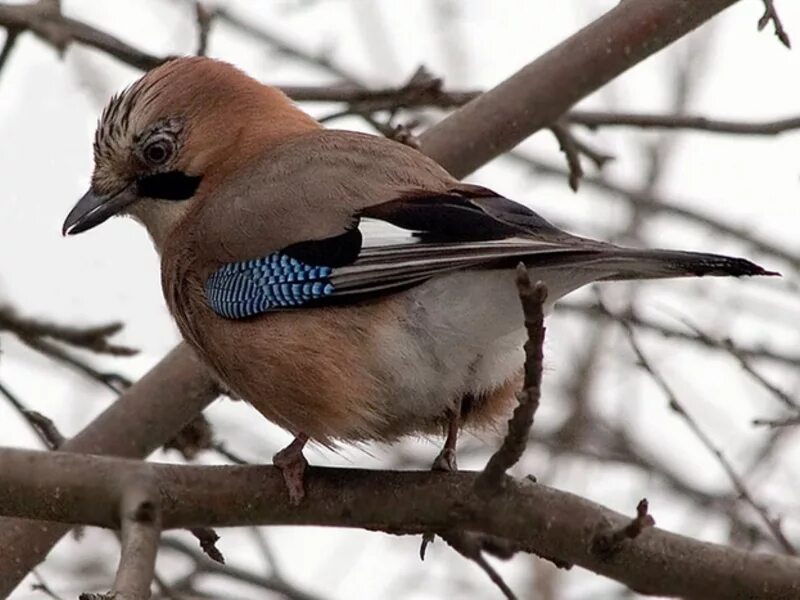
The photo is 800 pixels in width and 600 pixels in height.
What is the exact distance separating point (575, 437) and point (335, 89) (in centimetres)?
540

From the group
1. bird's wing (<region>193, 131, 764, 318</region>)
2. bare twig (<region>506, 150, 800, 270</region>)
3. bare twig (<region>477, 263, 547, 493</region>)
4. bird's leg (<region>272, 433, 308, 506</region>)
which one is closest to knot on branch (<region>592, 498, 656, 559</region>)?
bare twig (<region>477, 263, 547, 493</region>)

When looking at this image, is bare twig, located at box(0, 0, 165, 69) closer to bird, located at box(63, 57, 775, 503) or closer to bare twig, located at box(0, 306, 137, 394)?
bird, located at box(63, 57, 775, 503)

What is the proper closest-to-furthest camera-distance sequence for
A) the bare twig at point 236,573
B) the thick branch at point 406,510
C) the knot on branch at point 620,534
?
the knot on branch at point 620,534 < the thick branch at point 406,510 < the bare twig at point 236,573

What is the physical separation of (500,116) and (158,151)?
144 centimetres

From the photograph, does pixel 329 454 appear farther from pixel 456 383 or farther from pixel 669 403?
pixel 669 403

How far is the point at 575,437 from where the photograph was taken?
37.4ft

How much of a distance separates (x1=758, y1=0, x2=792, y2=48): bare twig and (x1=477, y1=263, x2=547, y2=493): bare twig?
2.01m

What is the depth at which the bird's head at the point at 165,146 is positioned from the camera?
602 cm

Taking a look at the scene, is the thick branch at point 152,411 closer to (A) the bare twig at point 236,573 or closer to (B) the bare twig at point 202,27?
(A) the bare twig at point 236,573

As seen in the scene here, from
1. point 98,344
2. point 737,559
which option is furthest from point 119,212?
point 737,559

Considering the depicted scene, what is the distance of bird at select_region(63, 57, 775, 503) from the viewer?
183 inches

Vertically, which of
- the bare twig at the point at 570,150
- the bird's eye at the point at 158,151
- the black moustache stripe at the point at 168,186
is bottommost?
the black moustache stripe at the point at 168,186

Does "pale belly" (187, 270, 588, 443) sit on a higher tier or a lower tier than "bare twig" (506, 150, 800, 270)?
lower

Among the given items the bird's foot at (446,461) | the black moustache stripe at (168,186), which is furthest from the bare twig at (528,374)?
the black moustache stripe at (168,186)
